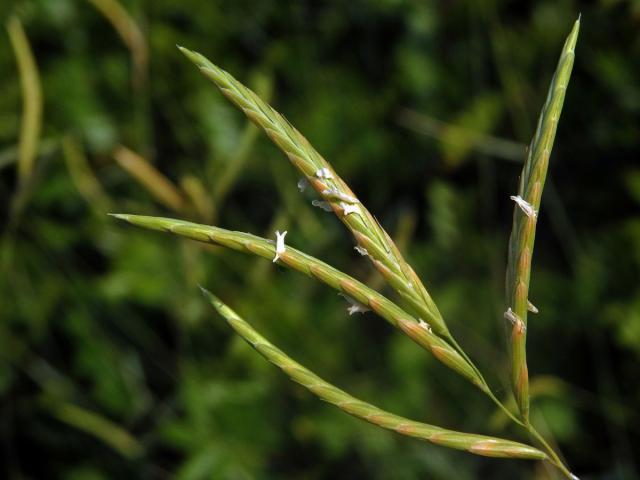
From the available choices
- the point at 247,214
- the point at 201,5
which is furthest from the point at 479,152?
the point at 201,5

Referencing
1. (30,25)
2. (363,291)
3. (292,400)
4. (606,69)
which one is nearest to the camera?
(363,291)

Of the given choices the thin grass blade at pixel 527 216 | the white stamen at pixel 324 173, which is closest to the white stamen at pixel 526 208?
the thin grass blade at pixel 527 216

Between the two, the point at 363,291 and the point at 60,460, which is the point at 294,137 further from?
the point at 60,460

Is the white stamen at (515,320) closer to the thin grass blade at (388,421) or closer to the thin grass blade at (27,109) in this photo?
the thin grass blade at (388,421)

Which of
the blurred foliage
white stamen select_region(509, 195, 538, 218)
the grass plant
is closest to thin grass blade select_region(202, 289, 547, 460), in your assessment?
the grass plant

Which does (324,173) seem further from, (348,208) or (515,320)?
(515,320)

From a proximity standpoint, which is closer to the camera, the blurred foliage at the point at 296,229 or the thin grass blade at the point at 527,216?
the thin grass blade at the point at 527,216

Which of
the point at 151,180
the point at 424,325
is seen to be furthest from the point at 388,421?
the point at 151,180
